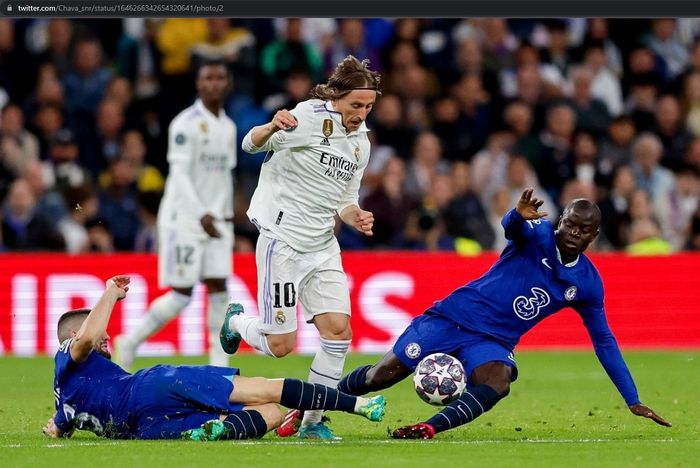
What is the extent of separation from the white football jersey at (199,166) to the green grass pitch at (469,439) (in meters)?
1.76

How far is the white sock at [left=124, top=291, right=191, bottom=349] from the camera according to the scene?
44.2 feet

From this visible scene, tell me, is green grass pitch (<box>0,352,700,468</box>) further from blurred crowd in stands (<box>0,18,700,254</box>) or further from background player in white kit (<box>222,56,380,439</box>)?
blurred crowd in stands (<box>0,18,700,254</box>)

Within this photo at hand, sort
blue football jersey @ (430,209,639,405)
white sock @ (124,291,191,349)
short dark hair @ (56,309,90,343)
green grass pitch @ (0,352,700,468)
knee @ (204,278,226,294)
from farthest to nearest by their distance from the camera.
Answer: knee @ (204,278,226,294)
white sock @ (124,291,191,349)
blue football jersey @ (430,209,639,405)
short dark hair @ (56,309,90,343)
green grass pitch @ (0,352,700,468)

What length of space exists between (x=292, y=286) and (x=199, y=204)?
4.20 meters

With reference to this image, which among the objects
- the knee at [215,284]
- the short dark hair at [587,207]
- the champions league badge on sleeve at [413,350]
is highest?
the short dark hair at [587,207]

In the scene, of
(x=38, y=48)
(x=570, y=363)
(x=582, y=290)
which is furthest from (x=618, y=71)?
(x=582, y=290)

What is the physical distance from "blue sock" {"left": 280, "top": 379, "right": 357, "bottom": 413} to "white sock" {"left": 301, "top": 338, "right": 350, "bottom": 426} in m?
0.65

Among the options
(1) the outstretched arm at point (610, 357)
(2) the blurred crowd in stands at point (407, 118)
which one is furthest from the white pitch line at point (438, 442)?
(2) the blurred crowd in stands at point (407, 118)

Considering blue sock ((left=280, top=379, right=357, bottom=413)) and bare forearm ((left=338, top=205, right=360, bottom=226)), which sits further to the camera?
Result: bare forearm ((left=338, top=205, right=360, bottom=226))

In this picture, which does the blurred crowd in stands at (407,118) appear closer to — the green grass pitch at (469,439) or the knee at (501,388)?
the green grass pitch at (469,439)

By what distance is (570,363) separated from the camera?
1603 cm

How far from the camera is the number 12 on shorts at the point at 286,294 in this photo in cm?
961

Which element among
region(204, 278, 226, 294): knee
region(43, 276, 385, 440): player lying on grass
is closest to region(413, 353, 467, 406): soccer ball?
region(43, 276, 385, 440): player lying on grass

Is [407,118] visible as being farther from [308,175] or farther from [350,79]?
[350,79]
